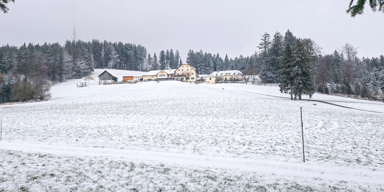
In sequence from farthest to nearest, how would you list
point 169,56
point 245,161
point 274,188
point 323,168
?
1. point 169,56
2. point 245,161
3. point 323,168
4. point 274,188

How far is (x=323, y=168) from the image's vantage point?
21.5 ft

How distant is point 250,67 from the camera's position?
307 ft

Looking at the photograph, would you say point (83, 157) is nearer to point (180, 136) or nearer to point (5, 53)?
point (180, 136)

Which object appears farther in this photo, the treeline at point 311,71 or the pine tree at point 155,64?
the pine tree at point 155,64

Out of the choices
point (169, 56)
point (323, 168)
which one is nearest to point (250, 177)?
point (323, 168)

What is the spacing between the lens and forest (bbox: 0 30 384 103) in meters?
34.6

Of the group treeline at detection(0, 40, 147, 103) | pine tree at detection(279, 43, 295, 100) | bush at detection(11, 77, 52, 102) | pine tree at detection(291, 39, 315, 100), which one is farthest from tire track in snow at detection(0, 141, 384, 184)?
treeline at detection(0, 40, 147, 103)

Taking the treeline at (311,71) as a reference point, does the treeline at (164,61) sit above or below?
above

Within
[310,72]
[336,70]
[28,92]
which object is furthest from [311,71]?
[28,92]

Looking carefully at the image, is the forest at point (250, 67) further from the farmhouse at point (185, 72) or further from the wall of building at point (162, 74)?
the wall of building at point (162, 74)

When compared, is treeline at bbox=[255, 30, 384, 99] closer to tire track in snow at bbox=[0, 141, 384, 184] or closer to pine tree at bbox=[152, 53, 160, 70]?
tire track in snow at bbox=[0, 141, 384, 184]

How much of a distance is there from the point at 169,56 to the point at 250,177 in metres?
149

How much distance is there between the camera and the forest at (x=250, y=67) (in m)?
34.6

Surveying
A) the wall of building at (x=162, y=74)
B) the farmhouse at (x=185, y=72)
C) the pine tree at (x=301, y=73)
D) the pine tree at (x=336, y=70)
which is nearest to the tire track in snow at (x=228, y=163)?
the pine tree at (x=301, y=73)
